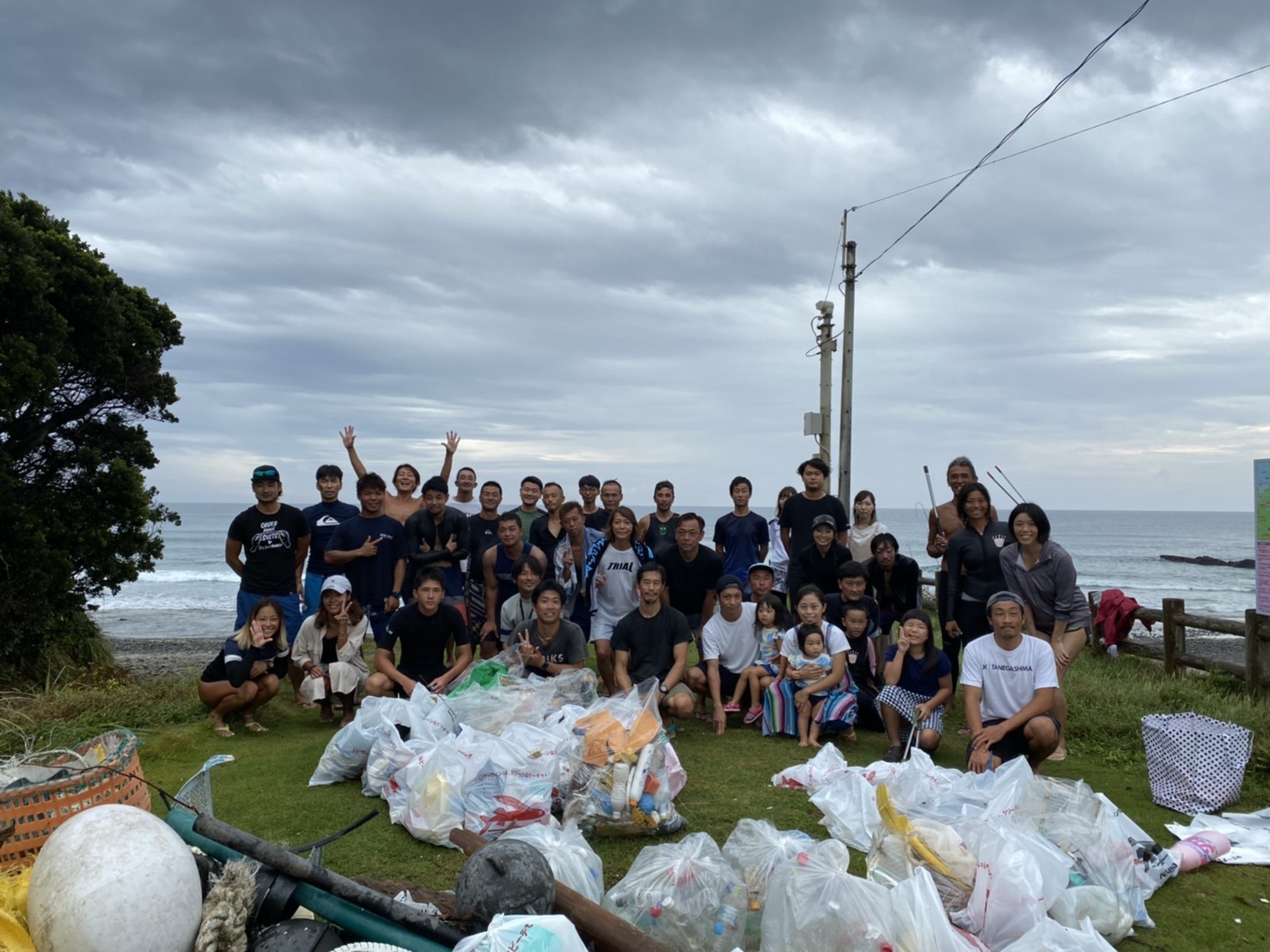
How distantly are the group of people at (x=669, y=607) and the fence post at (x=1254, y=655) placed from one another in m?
1.68

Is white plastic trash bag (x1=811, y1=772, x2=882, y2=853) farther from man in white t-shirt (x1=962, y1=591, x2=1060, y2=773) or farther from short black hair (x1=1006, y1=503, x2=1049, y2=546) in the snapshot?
short black hair (x1=1006, y1=503, x2=1049, y2=546)

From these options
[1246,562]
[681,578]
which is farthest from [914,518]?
[681,578]

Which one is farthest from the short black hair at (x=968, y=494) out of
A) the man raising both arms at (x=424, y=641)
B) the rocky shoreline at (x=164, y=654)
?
the rocky shoreline at (x=164, y=654)

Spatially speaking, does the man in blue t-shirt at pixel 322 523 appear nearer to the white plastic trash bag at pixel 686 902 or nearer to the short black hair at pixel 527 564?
the short black hair at pixel 527 564

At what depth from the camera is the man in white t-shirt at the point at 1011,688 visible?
489 centimetres

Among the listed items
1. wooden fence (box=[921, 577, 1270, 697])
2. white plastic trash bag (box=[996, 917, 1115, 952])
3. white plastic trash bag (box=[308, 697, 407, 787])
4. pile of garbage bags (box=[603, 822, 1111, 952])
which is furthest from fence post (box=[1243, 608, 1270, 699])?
white plastic trash bag (box=[308, 697, 407, 787])

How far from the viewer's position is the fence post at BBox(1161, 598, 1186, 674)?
7.84 metres

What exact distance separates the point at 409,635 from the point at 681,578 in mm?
2095

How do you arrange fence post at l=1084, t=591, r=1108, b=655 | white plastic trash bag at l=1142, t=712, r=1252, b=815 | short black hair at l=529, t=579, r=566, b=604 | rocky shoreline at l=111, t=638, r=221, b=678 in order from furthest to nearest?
rocky shoreline at l=111, t=638, r=221, b=678
fence post at l=1084, t=591, r=1108, b=655
short black hair at l=529, t=579, r=566, b=604
white plastic trash bag at l=1142, t=712, r=1252, b=815

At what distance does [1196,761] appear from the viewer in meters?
4.59

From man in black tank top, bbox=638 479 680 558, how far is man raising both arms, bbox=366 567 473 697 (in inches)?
70.2

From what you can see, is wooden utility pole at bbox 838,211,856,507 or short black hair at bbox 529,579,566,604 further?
wooden utility pole at bbox 838,211,856,507

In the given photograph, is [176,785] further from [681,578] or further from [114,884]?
[681,578]

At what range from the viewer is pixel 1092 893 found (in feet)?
10.8
